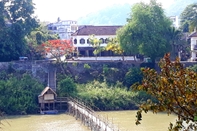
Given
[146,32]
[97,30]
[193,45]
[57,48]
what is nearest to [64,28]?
[97,30]

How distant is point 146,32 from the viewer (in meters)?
37.4

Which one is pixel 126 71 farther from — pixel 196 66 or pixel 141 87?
pixel 141 87

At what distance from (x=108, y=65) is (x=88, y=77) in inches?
100

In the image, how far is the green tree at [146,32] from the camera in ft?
122

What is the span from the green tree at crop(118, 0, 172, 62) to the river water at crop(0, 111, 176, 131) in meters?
7.87

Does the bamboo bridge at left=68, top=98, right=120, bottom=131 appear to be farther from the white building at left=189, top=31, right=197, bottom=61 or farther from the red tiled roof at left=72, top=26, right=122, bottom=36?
the white building at left=189, top=31, right=197, bottom=61

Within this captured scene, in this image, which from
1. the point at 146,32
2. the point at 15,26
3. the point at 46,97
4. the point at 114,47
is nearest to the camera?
the point at 46,97

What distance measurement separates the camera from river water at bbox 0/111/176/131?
26.0 metres

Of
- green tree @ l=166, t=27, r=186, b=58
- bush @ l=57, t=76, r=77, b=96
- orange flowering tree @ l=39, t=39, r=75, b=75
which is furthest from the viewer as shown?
green tree @ l=166, t=27, r=186, b=58

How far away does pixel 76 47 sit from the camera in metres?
45.0

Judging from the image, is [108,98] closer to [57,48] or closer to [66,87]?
[66,87]

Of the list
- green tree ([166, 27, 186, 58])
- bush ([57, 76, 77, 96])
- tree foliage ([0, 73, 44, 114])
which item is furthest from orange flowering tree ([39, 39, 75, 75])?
green tree ([166, 27, 186, 58])

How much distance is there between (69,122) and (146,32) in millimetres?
13549

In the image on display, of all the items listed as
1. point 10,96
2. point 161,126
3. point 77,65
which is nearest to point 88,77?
point 77,65
